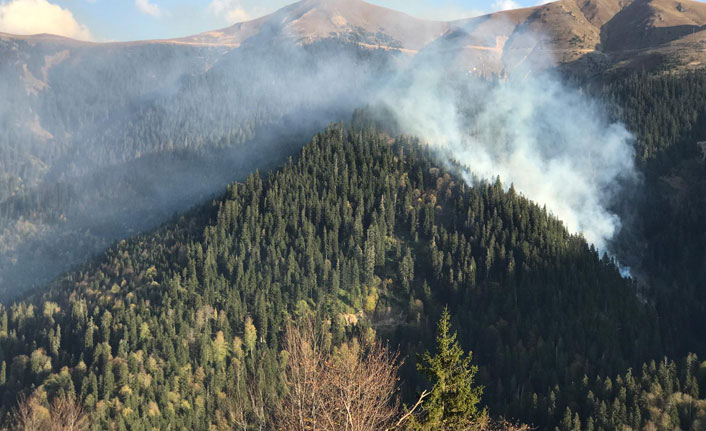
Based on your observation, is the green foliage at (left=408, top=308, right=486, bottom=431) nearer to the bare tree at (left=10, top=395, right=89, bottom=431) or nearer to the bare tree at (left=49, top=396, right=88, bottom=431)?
the bare tree at (left=49, top=396, right=88, bottom=431)

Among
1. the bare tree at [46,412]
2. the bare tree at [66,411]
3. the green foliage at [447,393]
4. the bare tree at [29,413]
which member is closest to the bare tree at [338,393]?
the green foliage at [447,393]

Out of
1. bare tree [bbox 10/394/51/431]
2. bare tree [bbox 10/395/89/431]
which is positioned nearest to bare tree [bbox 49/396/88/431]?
bare tree [bbox 10/395/89/431]

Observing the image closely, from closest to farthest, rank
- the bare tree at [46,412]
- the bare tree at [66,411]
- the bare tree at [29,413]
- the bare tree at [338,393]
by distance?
1. the bare tree at [338,393]
2. the bare tree at [66,411]
3. the bare tree at [46,412]
4. the bare tree at [29,413]

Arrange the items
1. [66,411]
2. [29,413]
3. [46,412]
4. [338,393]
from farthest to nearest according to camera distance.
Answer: [46,412] → [29,413] → [66,411] → [338,393]

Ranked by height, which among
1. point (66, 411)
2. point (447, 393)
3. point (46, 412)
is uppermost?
point (447, 393)

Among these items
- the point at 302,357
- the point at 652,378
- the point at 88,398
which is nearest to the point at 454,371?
the point at 302,357

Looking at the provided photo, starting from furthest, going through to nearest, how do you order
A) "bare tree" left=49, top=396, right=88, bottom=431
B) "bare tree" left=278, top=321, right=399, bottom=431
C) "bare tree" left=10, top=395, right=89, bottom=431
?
"bare tree" left=10, top=395, right=89, bottom=431 → "bare tree" left=49, top=396, right=88, bottom=431 → "bare tree" left=278, top=321, right=399, bottom=431

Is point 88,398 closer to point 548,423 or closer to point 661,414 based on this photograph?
point 548,423

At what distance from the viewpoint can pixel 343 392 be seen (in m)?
67.1

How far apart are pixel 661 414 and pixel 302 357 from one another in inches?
5020

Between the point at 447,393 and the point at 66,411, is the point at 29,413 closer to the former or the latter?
the point at 66,411

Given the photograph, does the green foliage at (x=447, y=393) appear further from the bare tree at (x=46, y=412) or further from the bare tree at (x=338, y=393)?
the bare tree at (x=46, y=412)

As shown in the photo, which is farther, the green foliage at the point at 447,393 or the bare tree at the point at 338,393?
the green foliage at the point at 447,393

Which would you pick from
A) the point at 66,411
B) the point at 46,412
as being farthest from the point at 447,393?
the point at 46,412
